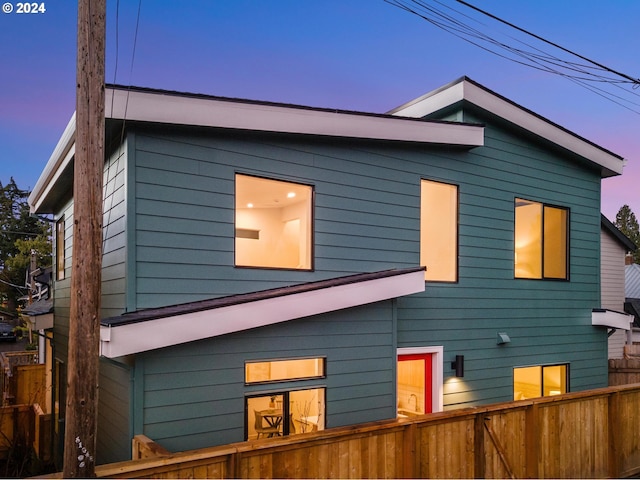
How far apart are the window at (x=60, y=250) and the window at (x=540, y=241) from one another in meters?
8.66

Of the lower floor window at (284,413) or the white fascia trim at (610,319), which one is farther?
the white fascia trim at (610,319)

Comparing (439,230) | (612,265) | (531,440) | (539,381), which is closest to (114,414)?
(531,440)

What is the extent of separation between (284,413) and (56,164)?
4900 mm

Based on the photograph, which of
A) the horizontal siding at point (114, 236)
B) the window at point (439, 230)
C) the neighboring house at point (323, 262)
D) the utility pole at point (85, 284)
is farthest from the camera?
the window at point (439, 230)

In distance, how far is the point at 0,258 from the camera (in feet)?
178

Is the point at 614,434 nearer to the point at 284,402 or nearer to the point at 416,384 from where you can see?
the point at 416,384

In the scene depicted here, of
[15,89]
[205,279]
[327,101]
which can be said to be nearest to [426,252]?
[205,279]

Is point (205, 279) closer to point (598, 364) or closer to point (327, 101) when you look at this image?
point (598, 364)

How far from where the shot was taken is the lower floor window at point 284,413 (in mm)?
6426

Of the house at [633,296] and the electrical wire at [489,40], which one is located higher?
the electrical wire at [489,40]

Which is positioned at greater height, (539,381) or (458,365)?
(458,365)

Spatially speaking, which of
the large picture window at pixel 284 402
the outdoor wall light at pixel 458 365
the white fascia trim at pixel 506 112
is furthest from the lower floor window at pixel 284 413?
the white fascia trim at pixel 506 112

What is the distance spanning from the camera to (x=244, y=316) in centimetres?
593

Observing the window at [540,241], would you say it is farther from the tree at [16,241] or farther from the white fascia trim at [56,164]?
the tree at [16,241]
